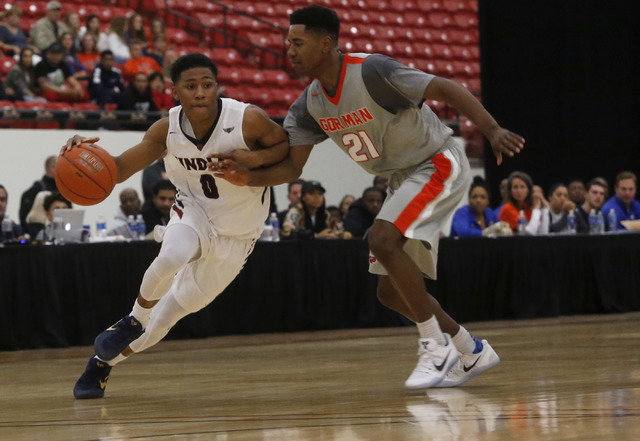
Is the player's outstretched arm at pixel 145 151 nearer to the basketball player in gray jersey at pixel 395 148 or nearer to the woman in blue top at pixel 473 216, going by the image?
the basketball player in gray jersey at pixel 395 148

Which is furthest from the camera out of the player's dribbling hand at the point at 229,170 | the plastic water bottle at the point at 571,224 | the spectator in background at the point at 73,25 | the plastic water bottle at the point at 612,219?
the spectator in background at the point at 73,25

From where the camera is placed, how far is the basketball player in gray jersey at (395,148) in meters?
4.75

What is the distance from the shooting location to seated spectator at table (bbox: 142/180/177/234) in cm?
873

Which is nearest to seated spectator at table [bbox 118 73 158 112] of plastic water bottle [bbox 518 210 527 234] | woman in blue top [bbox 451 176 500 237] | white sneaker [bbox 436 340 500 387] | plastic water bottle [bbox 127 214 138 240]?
plastic water bottle [bbox 127 214 138 240]

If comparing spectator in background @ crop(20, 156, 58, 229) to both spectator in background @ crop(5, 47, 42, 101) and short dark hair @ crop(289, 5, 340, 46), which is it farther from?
short dark hair @ crop(289, 5, 340, 46)

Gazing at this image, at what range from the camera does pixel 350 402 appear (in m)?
4.35

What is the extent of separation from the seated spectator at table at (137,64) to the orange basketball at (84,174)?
851cm

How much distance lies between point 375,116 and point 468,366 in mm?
1239

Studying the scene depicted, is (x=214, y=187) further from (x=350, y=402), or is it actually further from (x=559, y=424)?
(x=559, y=424)

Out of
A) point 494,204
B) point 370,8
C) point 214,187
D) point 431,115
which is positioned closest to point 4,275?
point 214,187

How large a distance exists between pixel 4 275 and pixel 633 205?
653 cm

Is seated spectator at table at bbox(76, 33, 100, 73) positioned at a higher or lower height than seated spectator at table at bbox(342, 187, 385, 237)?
higher

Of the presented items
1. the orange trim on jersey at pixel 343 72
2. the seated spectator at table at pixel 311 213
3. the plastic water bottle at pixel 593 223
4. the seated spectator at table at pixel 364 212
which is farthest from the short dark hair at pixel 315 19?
the plastic water bottle at pixel 593 223

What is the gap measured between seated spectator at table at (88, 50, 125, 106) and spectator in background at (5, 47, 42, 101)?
0.66m
